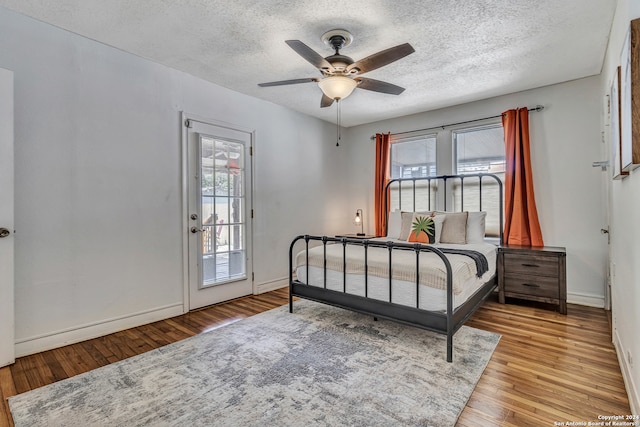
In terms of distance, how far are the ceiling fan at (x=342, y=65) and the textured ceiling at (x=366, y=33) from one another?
0.12 meters

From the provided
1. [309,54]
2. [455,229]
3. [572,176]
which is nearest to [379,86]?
[309,54]

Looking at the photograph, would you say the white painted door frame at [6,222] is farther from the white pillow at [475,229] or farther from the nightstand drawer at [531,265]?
the nightstand drawer at [531,265]

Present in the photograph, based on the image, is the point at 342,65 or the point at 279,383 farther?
the point at 342,65

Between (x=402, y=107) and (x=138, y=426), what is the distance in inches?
178

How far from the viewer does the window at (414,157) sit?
4831 mm

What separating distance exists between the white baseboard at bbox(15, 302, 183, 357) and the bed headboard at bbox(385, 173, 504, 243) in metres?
3.48

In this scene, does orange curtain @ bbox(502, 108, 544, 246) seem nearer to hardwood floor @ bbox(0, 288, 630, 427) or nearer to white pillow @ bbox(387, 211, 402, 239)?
hardwood floor @ bbox(0, 288, 630, 427)

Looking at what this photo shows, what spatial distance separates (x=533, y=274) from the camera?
3.44 meters

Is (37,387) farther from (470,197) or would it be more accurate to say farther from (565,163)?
(565,163)

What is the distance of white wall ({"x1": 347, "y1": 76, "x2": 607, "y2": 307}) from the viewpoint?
351 centimetres

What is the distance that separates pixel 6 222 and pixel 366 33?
308 centimetres

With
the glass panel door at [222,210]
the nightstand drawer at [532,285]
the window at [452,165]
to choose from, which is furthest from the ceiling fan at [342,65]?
the nightstand drawer at [532,285]

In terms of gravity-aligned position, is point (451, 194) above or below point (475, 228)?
above

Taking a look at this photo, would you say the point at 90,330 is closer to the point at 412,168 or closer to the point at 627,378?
the point at 627,378
